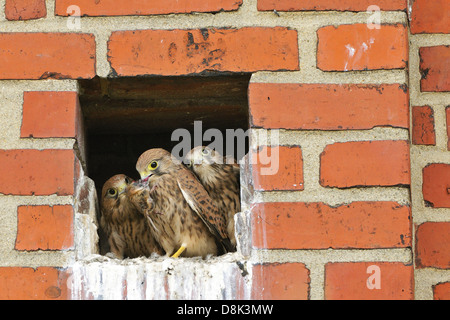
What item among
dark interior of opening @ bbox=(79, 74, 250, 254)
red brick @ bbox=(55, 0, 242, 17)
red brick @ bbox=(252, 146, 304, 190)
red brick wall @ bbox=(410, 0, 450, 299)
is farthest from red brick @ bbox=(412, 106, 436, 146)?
red brick @ bbox=(55, 0, 242, 17)

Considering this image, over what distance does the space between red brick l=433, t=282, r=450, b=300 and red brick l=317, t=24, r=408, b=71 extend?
0.61m

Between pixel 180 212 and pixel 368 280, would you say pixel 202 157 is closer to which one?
pixel 180 212

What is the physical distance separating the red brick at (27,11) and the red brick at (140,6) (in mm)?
40

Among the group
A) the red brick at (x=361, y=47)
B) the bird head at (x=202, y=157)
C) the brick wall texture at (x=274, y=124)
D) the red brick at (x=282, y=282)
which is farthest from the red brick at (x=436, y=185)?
the bird head at (x=202, y=157)

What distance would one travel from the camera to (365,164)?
185 cm

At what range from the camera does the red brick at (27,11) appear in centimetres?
192

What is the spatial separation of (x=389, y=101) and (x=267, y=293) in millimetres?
592

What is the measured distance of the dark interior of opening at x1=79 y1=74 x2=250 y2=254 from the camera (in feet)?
6.55

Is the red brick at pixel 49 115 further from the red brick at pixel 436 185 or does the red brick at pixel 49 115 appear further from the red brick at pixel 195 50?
the red brick at pixel 436 185

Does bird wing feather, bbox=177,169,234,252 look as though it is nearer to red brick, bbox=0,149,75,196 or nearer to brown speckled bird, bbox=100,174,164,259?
brown speckled bird, bbox=100,174,164,259

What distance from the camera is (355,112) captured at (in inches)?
73.6

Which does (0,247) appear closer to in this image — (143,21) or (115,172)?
(143,21)

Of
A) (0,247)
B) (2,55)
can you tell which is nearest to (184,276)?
(0,247)

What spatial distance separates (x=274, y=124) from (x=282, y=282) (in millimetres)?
409
